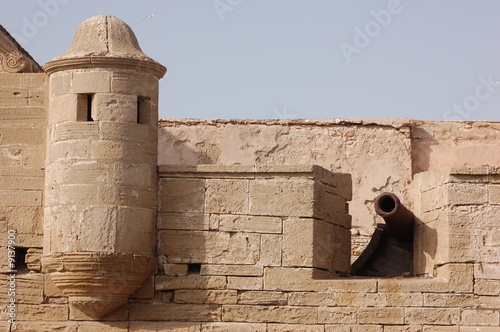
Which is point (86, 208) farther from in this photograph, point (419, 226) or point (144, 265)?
point (419, 226)

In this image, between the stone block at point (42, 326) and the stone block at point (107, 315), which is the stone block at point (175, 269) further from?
the stone block at point (42, 326)

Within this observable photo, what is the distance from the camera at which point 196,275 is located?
43.7 ft

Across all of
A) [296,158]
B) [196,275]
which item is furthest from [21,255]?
[296,158]

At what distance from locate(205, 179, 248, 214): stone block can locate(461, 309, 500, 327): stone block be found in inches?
97.5

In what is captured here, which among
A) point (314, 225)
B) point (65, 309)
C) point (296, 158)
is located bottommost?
point (65, 309)

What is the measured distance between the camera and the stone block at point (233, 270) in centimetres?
1327

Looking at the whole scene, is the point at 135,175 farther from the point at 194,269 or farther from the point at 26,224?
the point at 26,224

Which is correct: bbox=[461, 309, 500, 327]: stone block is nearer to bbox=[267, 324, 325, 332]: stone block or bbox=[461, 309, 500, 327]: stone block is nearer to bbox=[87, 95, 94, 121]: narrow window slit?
bbox=[267, 324, 325, 332]: stone block

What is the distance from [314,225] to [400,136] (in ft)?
16.6

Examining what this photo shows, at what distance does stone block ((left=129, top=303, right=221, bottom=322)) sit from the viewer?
13195 mm

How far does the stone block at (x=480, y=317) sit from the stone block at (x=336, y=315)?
1.13 meters

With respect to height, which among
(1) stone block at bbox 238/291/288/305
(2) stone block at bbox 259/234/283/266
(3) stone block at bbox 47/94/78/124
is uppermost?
(3) stone block at bbox 47/94/78/124

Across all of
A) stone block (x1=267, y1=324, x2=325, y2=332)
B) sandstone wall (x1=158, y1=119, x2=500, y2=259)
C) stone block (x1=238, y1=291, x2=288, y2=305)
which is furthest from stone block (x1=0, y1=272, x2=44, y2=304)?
sandstone wall (x1=158, y1=119, x2=500, y2=259)

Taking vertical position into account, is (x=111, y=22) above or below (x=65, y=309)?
above
